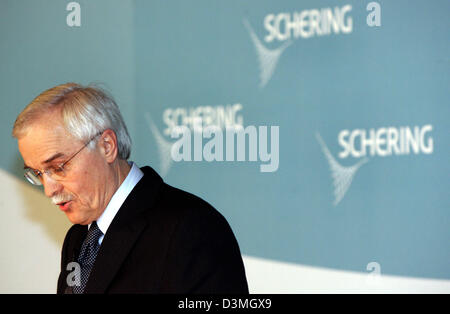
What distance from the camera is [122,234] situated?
1480 mm

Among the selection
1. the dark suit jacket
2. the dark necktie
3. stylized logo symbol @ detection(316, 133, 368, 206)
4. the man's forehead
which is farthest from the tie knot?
stylized logo symbol @ detection(316, 133, 368, 206)

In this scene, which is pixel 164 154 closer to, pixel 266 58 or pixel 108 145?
pixel 266 58

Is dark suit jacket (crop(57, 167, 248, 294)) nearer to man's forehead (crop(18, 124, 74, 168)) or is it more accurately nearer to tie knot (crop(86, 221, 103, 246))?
tie knot (crop(86, 221, 103, 246))

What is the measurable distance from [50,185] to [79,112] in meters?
0.20

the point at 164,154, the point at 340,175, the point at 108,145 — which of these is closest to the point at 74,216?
the point at 108,145

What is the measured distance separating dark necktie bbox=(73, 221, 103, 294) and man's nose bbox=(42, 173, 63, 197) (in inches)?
5.4

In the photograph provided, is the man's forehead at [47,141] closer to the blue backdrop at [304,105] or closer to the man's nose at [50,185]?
the man's nose at [50,185]

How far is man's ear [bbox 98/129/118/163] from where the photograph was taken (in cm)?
156

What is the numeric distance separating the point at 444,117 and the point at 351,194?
0.48 metres

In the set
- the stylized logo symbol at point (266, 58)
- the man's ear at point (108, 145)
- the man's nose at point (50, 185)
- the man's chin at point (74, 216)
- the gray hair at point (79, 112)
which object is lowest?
the man's chin at point (74, 216)

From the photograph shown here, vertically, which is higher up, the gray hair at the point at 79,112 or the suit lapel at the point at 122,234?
the gray hair at the point at 79,112

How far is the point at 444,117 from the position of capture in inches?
95.3

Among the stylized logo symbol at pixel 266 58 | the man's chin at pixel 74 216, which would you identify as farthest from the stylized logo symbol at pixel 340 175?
the man's chin at pixel 74 216

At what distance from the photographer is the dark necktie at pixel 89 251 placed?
1548mm
